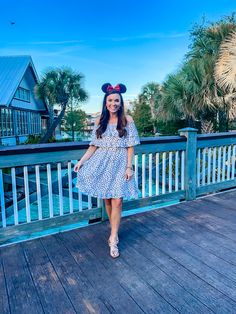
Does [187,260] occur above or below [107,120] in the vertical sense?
below

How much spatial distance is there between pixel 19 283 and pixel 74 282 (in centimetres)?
39

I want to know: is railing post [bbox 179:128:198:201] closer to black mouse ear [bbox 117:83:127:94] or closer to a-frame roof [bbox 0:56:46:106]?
black mouse ear [bbox 117:83:127:94]

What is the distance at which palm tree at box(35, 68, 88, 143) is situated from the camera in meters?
14.1

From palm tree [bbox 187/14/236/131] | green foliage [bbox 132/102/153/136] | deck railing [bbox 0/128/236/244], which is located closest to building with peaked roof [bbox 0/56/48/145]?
green foliage [bbox 132/102/153/136]

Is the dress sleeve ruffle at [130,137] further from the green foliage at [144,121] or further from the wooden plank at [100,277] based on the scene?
the green foliage at [144,121]

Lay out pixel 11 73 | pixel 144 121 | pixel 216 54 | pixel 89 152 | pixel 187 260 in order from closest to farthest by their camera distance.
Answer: pixel 187 260
pixel 89 152
pixel 216 54
pixel 11 73
pixel 144 121

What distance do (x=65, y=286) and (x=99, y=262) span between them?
1.18 ft

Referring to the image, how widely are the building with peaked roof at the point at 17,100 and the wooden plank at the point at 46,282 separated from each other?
1090cm

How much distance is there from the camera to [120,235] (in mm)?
2416

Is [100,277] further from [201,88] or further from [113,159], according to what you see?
[201,88]

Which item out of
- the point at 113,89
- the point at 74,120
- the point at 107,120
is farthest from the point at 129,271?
the point at 74,120

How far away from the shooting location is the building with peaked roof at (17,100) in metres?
12.4

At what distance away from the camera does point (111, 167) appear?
6.70 feet

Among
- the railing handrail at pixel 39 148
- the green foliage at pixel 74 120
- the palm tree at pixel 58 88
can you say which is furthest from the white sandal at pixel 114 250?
the green foliage at pixel 74 120
